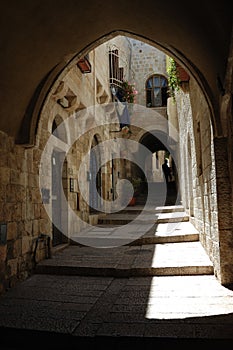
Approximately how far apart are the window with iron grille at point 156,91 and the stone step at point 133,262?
1103 centimetres

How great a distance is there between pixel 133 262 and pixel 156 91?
12399 millimetres

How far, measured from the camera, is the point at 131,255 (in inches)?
207

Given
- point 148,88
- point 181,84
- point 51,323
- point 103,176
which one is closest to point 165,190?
point 148,88

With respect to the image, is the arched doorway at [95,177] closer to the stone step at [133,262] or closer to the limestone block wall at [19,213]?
the stone step at [133,262]

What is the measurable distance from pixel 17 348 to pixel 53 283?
135cm

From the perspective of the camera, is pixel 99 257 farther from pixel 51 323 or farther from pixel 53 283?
pixel 51 323

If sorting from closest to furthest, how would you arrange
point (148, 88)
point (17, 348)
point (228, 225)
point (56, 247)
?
point (17, 348) < point (228, 225) < point (56, 247) < point (148, 88)

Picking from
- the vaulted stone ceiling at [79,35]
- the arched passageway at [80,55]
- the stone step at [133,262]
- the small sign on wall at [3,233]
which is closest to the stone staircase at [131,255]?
the stone step at [133,262]

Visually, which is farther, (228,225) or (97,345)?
(228,225)

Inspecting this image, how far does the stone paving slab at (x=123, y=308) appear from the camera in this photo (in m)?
2.57

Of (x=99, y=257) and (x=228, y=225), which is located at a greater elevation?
(x=228, y=225)

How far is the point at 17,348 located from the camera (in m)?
2.71

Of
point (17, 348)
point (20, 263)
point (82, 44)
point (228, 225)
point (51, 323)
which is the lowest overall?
point (17, 348)

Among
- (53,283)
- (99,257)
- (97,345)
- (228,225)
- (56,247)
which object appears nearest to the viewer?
(97,345)
